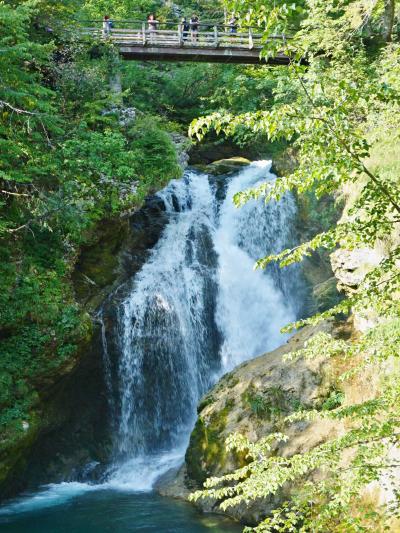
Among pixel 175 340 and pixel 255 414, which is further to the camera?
pixel 175 340

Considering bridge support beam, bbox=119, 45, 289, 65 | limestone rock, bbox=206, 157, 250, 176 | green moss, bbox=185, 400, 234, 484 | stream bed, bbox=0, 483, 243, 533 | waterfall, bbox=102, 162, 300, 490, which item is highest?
bridge support beam, bbox=119, 45, 289, 65

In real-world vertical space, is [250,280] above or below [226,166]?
below

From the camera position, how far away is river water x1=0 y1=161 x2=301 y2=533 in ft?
35.1

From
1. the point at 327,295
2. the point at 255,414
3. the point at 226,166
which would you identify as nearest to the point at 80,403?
the point at 255,414

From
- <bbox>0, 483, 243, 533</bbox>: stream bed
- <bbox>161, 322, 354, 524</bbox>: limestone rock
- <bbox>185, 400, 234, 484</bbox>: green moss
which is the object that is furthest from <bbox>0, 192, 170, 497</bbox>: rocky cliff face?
<bbox>185, 400, 234, 484</bbox>: green moss

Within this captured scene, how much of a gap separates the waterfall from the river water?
0.10ft

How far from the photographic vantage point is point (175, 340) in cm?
1491

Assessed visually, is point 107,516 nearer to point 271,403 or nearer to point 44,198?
point 271,403

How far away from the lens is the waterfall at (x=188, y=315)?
1398 cm

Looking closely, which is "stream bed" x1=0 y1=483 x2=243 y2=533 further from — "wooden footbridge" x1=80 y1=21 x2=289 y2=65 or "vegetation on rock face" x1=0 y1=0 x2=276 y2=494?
"wooden footbridge" x1=80 y1=21 x2=289 y2=65

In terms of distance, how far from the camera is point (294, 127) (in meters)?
3.94

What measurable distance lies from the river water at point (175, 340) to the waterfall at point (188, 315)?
3cm

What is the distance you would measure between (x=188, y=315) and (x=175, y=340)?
0.88 meters

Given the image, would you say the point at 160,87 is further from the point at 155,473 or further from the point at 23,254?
the point at 155,473
